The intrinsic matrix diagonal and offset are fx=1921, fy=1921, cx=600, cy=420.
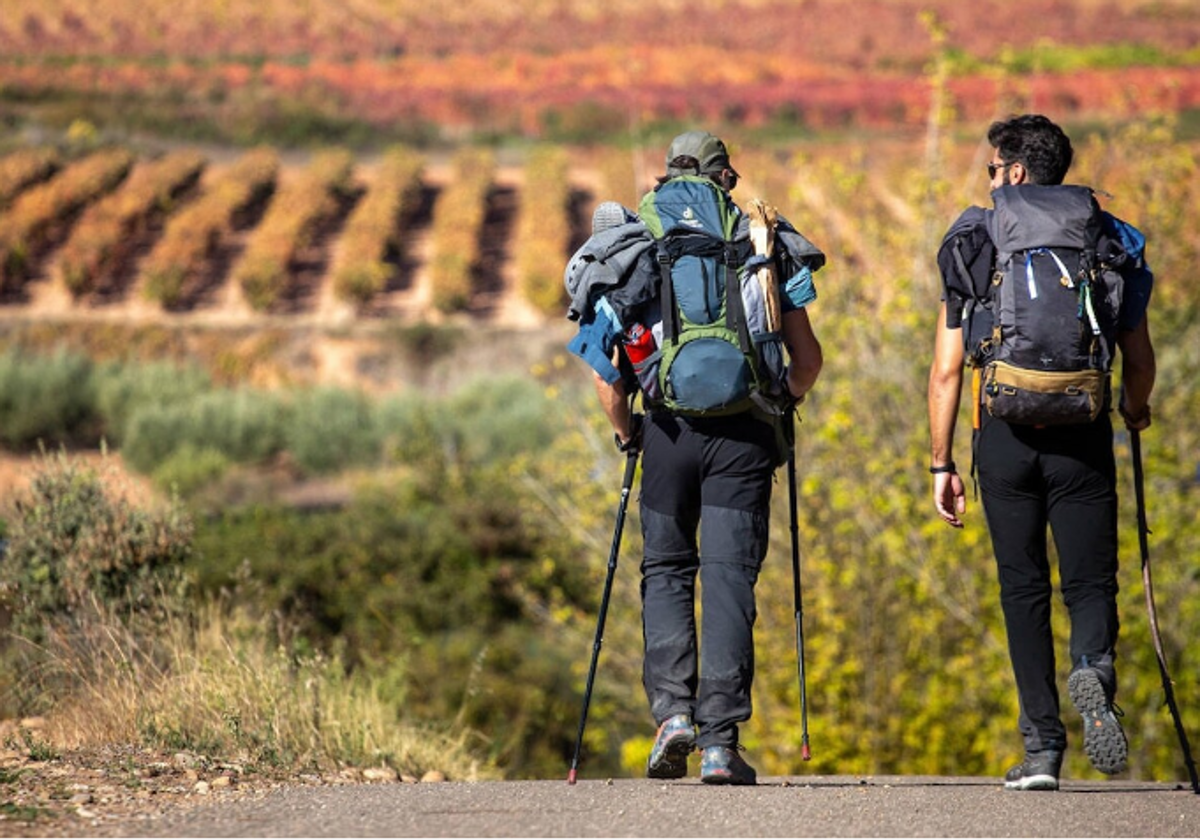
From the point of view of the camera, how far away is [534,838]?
4785 millimetres

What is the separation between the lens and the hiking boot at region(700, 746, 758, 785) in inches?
229

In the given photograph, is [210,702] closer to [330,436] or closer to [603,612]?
[603,612]

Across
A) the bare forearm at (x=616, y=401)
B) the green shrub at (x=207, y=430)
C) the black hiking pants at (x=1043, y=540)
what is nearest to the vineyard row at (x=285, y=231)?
the green shrub at (x=207, y=430)

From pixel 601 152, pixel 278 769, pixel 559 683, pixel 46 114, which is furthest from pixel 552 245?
pixel 278 769

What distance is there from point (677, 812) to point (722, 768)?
2.12ft

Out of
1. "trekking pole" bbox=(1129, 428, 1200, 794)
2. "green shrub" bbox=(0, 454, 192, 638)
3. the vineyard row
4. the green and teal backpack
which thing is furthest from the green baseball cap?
the vineyard row

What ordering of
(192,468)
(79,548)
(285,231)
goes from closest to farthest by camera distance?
(79,548), (192,468), (285,231)

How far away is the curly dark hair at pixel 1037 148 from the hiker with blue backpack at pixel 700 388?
0.72m

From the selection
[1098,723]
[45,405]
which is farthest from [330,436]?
[1098,723]

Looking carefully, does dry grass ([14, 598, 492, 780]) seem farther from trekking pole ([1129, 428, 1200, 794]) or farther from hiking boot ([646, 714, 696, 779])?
trekking pole ([1129, 428, 1200, 794])

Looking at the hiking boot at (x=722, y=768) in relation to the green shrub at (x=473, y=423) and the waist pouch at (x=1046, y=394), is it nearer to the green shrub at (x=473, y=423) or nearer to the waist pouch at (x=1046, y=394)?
the waist pouch at (x=1046, y=394)

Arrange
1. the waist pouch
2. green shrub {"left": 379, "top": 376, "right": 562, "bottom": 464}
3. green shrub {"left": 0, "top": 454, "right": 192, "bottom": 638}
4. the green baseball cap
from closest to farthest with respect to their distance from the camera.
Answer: the waist pouch, the green baseball cap, green shrub {"left": 0, "top": 454, "right": 192, "bottom": 638}, green shrub {"left": 379, "top": 376, "right": 562, "bottom": 464}

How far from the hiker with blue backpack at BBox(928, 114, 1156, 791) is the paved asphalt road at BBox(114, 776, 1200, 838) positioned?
33 cm

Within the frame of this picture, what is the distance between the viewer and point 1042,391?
19.1 feet
